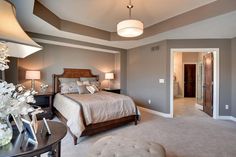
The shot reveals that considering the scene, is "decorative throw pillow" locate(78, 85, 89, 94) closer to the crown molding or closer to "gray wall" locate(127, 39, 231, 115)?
the crown molding

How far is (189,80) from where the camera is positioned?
9.42 meters

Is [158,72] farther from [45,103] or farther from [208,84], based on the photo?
[45,103]

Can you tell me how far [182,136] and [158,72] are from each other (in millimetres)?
2329

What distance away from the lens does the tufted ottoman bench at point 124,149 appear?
65.6 inches

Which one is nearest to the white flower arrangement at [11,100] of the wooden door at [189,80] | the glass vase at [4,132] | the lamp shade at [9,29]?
the glass vase at [4,132]

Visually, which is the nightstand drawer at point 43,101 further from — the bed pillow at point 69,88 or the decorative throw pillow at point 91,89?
the decorative throw pillow at point 91,89

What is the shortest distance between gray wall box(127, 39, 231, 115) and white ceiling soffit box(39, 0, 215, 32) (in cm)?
135

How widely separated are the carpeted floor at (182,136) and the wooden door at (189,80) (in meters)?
5.09

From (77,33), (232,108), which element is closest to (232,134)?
(232,108)

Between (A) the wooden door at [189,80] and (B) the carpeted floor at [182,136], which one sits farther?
(A) the wooden door at [189,80]

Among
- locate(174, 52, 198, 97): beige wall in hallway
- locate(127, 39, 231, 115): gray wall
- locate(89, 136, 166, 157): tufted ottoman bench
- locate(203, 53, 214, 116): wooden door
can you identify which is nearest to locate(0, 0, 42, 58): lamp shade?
locate(89, 136, 166, 157): tufted ottoman bench

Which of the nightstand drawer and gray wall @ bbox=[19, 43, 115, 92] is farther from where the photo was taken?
gray wall @ bbox=[19, 43, 115, 92]

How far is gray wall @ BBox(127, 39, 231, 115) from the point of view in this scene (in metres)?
4.56

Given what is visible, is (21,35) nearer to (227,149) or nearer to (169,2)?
(169,2)
